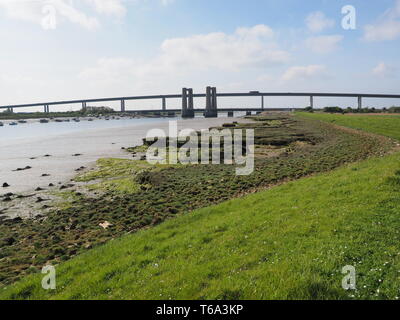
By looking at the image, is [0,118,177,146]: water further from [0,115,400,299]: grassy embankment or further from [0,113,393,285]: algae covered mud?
[0,115,400,299]: grassy embankment

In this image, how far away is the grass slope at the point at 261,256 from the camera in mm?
6102

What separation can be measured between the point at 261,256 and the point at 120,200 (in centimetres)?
1197

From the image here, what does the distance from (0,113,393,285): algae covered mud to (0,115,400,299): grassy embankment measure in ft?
6.44

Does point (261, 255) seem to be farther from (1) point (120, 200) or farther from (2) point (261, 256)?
(1) point (120, 200)

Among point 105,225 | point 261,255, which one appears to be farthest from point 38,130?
point 261,255

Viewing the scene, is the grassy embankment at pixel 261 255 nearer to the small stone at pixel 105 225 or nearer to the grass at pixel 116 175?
the small stone at pixel 105 225

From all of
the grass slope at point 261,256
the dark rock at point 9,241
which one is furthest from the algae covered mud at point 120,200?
the grass slope at point 261,256

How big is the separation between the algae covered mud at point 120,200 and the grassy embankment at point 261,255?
77.3 inches

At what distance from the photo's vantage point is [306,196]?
12273 millimetres

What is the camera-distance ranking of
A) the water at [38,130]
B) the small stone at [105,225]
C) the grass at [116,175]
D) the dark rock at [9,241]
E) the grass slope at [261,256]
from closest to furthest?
the grass slope at [261,256]
the dark rock at [9,241]
the small stone at [105,225]
the grass at [116,175]
the water at [38,130]

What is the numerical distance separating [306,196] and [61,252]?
9358mm

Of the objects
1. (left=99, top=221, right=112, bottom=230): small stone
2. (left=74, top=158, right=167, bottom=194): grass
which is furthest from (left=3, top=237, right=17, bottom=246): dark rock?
(left=74, top=158, right=167, bottom=194): grass

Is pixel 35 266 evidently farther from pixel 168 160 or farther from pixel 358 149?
pixel 358 149

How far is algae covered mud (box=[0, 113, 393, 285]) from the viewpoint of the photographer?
11484 mm
